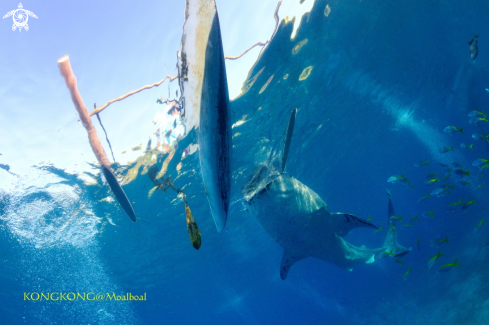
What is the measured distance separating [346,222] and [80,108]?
800 centimetres

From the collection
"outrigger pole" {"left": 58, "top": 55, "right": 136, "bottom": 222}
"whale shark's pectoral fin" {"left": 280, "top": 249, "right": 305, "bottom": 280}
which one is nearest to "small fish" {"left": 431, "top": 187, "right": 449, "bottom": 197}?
"whale shark's pectoral fin" {"left": 280, "top": 249, "right": 305, "bottom": 280}

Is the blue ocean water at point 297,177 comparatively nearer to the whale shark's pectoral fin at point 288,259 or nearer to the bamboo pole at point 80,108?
the bamboo pole at point 80,108

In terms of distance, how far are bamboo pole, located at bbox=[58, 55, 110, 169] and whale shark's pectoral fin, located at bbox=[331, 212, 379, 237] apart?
7156 millimetres

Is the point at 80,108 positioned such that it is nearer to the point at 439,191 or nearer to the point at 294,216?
the point at 294,216

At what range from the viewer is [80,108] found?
6863 mm

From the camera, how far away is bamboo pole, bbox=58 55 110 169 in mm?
5512

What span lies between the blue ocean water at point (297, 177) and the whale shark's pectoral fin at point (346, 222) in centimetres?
657

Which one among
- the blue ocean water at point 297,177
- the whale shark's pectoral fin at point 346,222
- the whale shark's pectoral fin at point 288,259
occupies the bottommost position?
the whale shark's pectoral fin at point 346,222

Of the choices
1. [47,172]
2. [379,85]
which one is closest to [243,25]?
[47,172]

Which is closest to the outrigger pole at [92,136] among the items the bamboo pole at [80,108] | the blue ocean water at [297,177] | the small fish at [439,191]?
the bamboo pole at [80,108]

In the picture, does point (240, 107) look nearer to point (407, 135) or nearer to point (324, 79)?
point (324, 79)

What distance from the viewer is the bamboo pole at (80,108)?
551 cm

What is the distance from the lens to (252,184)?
15.2 feet

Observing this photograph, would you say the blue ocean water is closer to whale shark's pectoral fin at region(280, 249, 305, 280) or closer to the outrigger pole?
the outrigger pole
